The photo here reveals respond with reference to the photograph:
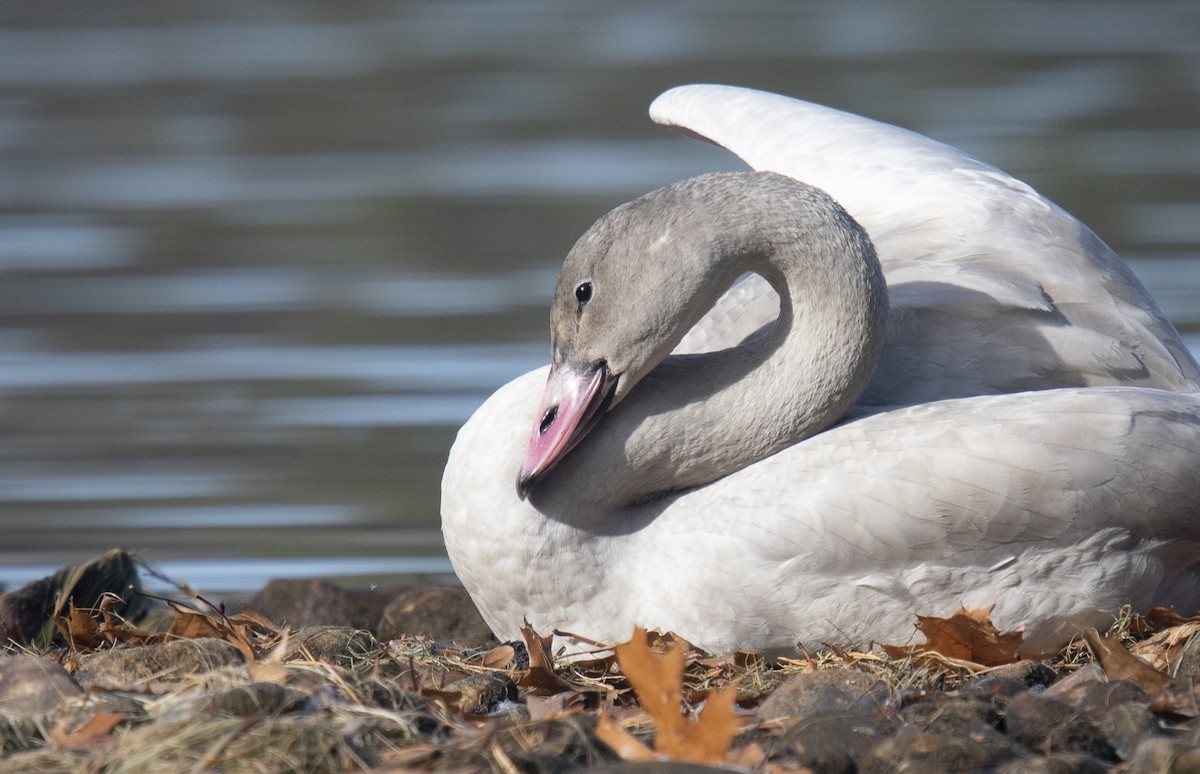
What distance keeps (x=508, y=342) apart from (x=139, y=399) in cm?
177

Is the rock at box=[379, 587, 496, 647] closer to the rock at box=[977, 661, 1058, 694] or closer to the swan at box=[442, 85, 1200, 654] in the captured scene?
the swan at box=[442, 85, 1200, 654]

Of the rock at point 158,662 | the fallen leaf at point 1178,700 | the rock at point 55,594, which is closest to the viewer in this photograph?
the fallen leaf at point 1178,700

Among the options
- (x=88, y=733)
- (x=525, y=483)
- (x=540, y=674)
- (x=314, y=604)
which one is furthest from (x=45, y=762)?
(x=314, y=604)

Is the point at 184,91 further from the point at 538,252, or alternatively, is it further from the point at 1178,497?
the point at 1178,497

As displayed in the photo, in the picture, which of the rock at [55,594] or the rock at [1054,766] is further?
the rock at [55,594]

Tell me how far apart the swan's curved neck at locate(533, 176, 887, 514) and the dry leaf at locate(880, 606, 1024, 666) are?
→ 2.07ft

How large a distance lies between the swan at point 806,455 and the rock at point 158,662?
2.64ft

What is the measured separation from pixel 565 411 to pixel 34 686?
1.44 meters

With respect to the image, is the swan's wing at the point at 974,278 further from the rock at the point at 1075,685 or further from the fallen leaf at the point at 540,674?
the fallen leaf at the point at 540,674

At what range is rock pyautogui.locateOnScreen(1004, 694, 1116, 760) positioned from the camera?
335 cm

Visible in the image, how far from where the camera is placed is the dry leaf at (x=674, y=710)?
10.7 ft

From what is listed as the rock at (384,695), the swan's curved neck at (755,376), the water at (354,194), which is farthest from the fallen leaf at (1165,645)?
the water at (354,194)

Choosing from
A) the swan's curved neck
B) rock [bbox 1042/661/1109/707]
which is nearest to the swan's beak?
the swan's curved neck

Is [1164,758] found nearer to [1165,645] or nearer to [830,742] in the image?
[830,742]
